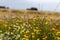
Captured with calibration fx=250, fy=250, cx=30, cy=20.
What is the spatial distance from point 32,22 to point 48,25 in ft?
2.25

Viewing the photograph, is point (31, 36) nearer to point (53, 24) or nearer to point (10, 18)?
point (53, 24)

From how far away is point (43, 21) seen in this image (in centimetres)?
623

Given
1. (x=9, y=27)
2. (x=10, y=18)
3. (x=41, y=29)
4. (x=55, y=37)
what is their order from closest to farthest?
(x=55, y=37), (x=41, y=29), (x=9, y=27), (x=10, y=18)

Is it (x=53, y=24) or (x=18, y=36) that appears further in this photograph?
(x=53, y=24)

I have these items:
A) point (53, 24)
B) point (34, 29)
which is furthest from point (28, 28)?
point (53, 24)

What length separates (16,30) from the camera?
599 cm

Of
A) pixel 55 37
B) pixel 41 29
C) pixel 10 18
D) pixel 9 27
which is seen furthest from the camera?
pixel 10 18

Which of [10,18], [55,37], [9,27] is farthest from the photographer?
[10,18]

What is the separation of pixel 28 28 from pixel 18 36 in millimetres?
533

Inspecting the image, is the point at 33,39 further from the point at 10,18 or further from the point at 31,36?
the point at 10,18

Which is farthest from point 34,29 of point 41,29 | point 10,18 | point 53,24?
point 10,18

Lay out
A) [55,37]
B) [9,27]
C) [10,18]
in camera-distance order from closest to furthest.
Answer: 1. [55,37]
2. [9,27]
3. [10,18]

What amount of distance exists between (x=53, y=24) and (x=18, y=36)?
3.35ft

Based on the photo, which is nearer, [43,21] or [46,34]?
[46,34]
